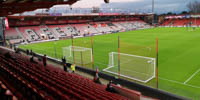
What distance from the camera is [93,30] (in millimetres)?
56562

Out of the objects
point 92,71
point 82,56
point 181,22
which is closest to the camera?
point 92,71

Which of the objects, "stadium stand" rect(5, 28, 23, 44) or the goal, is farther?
"stadium stand" rect(5, 28, 23, 44)

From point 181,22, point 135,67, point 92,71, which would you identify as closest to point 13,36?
point 92,71

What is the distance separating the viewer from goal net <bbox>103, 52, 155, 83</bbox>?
38.1 feet

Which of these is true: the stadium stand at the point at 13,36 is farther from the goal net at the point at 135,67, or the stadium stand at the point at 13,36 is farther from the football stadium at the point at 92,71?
the goal net at the point at 135,67

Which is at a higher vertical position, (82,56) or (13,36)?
(13,36)

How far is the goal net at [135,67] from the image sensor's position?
457 inches

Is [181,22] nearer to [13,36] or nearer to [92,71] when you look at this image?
[13,36]

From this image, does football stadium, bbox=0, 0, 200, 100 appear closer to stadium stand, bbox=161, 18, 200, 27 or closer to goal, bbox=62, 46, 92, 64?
goal, bbox=62, 46, 92, 64

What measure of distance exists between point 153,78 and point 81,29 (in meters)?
45.6

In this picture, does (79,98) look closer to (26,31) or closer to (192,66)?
(192,66)

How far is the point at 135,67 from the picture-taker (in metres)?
13.0

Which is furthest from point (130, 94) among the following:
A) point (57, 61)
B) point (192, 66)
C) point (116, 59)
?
point (57, 61)

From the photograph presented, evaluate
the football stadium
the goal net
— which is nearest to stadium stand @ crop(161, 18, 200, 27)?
the football stadium
